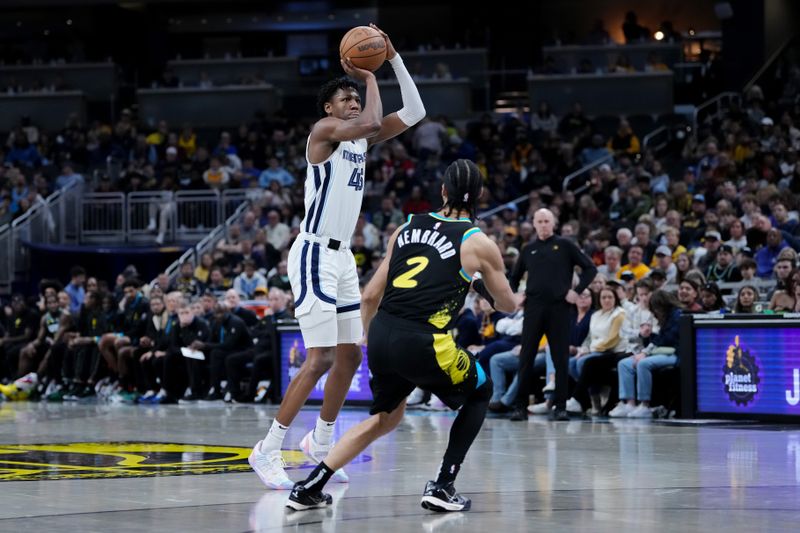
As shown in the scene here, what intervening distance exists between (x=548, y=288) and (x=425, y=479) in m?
4.90

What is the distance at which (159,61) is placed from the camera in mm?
35562

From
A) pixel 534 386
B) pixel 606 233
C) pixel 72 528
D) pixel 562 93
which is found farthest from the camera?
pixel 562 93

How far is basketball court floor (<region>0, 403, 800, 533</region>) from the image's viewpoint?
6160mm

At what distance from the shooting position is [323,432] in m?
7.95

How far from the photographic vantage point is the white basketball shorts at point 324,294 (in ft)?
24.9

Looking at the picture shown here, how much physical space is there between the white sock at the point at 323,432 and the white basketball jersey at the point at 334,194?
1159 millimetres

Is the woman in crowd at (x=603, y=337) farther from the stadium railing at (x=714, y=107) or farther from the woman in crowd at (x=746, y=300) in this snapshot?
the stadium railing at (x=714, y=107)

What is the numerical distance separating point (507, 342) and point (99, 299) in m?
7.26

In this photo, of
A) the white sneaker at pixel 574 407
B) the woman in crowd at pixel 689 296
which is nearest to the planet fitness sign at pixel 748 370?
the woman in crowd at pixel 689 296

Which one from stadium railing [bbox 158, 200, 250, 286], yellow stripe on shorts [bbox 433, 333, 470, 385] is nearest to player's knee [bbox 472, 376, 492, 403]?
yellow stripe on shorts [bbox 433, 333, 470, 385]

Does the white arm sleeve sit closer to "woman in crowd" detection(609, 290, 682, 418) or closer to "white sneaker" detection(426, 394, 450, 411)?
"woman in crowd" detection(609, 290, 682, 418)

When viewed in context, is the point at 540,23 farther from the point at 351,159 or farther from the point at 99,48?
the point at 351,159

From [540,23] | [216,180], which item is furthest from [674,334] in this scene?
[540,23]

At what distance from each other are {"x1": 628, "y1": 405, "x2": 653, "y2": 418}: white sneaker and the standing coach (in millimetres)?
868
